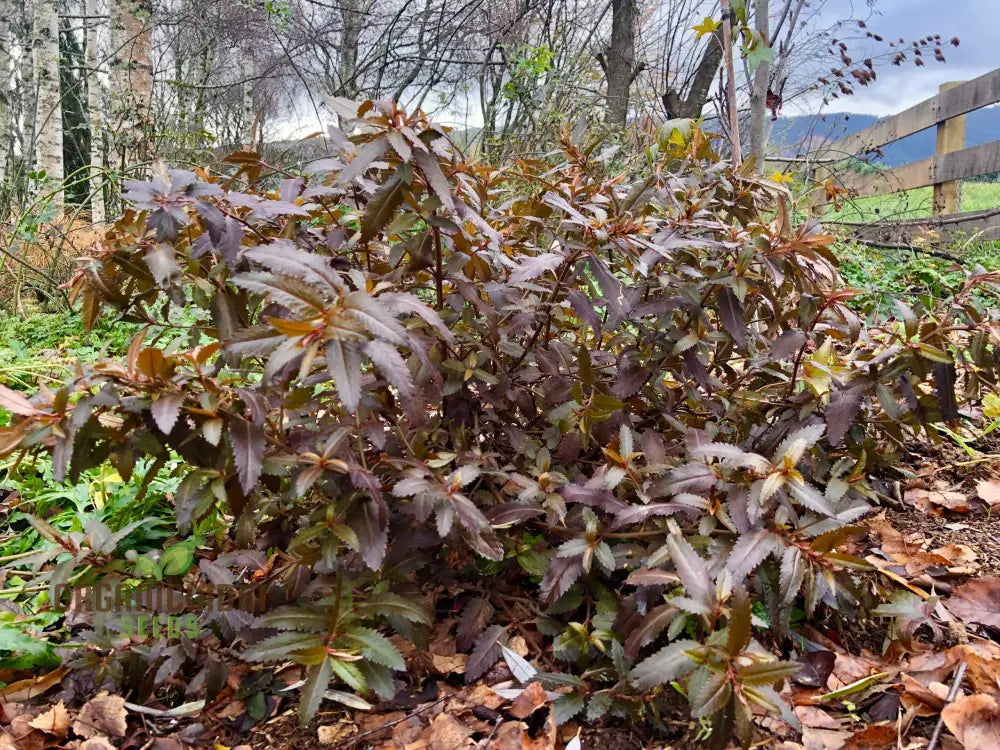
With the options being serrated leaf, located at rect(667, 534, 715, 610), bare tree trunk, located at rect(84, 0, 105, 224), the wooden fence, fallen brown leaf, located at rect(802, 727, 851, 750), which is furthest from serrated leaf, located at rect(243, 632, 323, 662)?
bare tree trunk, located at rect(84, 0, 105, 224)

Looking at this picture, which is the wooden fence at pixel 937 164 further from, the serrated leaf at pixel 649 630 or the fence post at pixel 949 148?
the serrated leaf at pixel 649 630

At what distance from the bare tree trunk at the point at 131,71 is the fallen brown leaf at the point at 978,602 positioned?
646 centimetres

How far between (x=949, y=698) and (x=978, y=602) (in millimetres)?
399

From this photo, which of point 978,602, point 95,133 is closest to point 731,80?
point 978,602

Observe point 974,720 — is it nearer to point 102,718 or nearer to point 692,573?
point 692,573

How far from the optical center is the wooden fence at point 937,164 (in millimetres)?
6074

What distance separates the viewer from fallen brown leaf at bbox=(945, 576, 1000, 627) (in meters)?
1.41

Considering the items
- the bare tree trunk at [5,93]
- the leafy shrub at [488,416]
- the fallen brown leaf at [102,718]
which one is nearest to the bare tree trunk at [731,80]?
the leafy shrub at [488,416]

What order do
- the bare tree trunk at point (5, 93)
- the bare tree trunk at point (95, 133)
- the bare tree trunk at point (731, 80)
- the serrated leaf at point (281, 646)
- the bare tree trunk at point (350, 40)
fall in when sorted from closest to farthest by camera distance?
the serrated leaf at point (281, 646) → the bare tree trunk at point (731, 80) → the bare tree trunk at point (5, 93) → the bare tree trunk at point (95, 133) → the bare tree trunk at point (350, 40)

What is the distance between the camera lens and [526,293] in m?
1.52

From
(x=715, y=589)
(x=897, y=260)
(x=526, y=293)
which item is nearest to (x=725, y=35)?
(x=526, y=293)

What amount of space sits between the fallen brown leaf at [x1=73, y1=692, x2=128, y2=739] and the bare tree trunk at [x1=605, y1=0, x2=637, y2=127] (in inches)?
262

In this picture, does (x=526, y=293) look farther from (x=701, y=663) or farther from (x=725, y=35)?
(x=725, y=35)

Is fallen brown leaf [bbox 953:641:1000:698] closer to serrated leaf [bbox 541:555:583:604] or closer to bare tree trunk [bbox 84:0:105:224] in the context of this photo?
serrated leaf [bbox 541:555:583:604]
